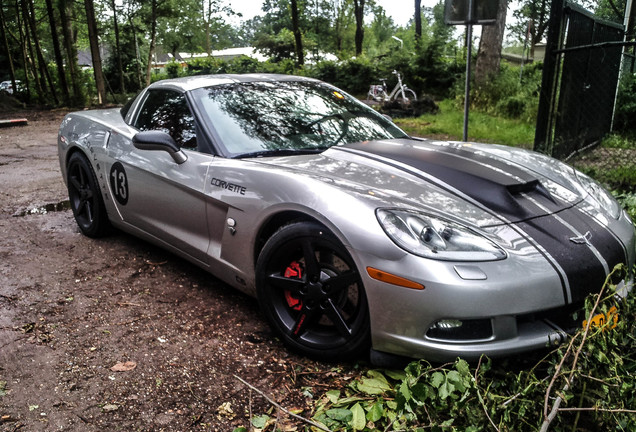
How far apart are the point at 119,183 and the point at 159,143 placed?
0.88 m

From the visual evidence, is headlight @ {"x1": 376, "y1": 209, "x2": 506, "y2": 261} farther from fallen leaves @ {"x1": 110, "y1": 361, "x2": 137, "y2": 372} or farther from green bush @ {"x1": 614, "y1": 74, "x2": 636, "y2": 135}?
green bush @ {"x1": 614, "y1": 74, "x2": 636, "y2": 135}

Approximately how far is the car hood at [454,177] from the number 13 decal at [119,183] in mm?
1386

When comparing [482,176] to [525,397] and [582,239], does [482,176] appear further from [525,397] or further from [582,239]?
[525,397]

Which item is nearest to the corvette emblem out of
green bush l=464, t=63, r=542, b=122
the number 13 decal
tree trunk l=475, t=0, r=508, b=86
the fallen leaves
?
the fallen leaves

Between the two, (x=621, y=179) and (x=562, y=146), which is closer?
(x=621, y=179)

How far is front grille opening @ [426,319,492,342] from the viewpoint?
7.08ft

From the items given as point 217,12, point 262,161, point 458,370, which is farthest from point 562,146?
point 217,12

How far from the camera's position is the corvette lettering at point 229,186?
286cm

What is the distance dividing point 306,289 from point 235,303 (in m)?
0.90

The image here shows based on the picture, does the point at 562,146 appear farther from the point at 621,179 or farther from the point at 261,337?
the point at 261,337

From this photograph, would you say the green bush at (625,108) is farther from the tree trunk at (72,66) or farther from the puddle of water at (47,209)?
the tree trunk at (72,66)

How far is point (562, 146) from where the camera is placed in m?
6.16

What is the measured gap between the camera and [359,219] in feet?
7.61

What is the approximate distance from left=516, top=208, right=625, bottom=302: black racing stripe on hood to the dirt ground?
3.39 ft
